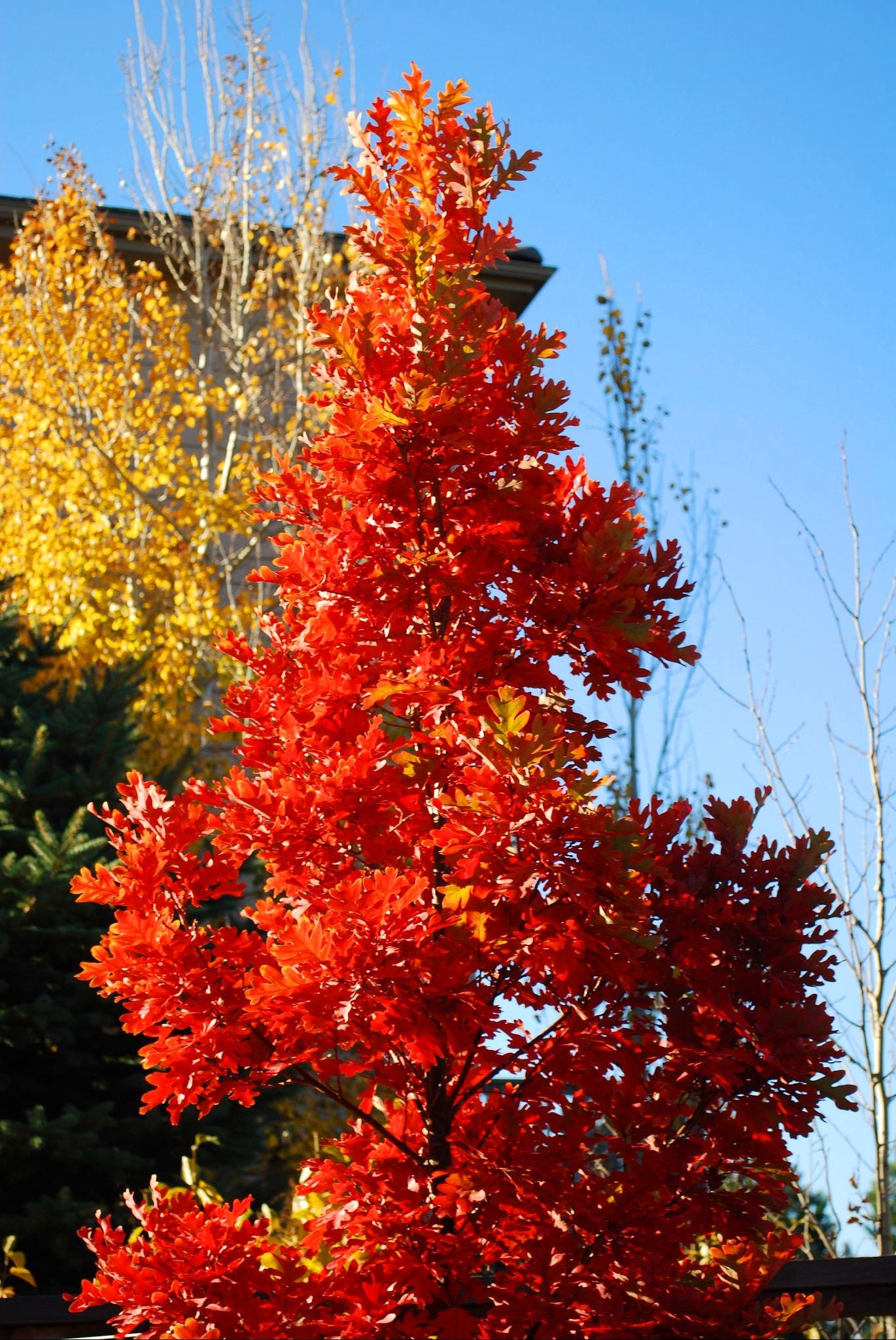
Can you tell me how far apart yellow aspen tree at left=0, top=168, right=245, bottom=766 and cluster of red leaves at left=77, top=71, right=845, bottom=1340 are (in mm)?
7021

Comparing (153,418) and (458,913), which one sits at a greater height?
(153,418)

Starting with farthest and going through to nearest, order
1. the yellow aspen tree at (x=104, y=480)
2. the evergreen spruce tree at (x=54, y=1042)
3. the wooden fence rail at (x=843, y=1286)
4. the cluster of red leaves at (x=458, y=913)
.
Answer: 1. the yellow aspen tree at (x=104, y=480)
2. the evergreen spruce tree at (x=54, y=1042)
3. the wooden fence rail at (x=843, y=1286)
4. the cluster of red leaves at (x=458, y=913)

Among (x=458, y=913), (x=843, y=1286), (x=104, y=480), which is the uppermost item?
(x=104, y=480)

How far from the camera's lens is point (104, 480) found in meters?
11.8

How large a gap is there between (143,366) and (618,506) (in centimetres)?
1265

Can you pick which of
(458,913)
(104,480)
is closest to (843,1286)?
(458,913)

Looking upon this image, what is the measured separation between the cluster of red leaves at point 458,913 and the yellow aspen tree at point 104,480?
7021mm

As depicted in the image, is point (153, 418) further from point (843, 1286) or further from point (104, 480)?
point (843, 1286)

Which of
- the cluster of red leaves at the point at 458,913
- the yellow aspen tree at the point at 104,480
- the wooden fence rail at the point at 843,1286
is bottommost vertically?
the wooden fence rail at the point at 843,1286

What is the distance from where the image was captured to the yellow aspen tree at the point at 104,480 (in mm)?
10844

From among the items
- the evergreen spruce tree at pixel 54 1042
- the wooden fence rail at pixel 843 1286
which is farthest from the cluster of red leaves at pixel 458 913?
the evergreen spruce tree at pixel 54 1042

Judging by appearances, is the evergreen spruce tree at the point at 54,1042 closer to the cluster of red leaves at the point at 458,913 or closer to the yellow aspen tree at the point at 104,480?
the yellow aspen tree at the point at 104,480

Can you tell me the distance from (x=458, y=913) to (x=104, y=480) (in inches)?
393

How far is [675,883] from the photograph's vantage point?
3062 mm
